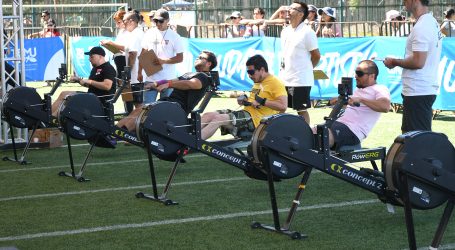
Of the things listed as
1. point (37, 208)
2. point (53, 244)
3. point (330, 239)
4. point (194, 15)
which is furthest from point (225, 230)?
point (194, 15)

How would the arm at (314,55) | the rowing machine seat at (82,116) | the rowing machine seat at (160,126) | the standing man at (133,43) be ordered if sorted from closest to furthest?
the rowing machine seat at (160,126), the rowing machine seat at (82,116), the arm at (314,55), the standing man at (133,43)

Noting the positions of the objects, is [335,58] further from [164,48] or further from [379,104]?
[379,104]

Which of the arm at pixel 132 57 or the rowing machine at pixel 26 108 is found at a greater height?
the arm at pixel 132 57

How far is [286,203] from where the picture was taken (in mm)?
8523

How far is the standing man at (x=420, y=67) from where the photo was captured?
830cm

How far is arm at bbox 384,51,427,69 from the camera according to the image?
828cm

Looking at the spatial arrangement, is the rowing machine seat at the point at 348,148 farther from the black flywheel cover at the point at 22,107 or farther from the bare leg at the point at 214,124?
the black flywheel cover at the point at 22,107

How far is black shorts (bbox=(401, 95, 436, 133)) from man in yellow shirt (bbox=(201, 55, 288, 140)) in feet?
4.85

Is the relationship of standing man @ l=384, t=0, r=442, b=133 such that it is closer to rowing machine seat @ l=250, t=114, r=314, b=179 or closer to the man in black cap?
rowing machine seat @ l=250, t=114, r=314, b=179

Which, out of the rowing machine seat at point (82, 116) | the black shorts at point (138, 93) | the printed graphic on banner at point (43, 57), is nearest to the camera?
the rowing machine seat at point (82, 116)

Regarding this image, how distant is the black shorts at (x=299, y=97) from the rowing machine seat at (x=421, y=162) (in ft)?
16.5

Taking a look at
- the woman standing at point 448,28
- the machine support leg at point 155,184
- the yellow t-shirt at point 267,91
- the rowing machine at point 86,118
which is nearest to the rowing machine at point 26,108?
the rowing machine at point 86,118

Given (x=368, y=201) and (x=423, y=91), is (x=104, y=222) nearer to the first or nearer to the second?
(x=368, y=201)

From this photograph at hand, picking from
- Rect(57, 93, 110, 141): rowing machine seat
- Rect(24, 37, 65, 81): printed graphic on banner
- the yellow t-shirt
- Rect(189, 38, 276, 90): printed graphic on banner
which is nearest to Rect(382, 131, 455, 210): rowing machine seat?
the yellow t-shirt
